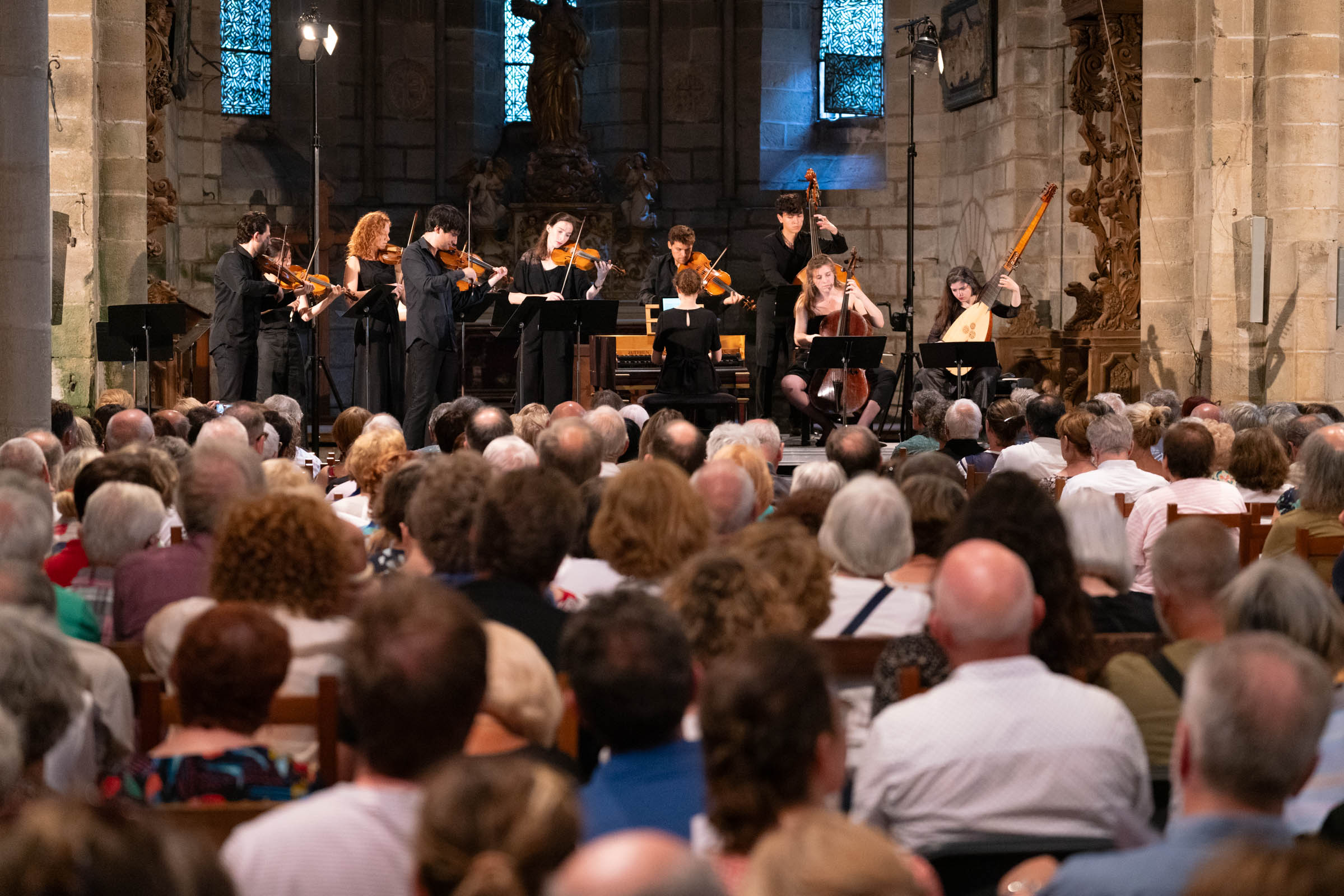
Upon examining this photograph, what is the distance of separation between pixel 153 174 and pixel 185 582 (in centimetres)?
1031

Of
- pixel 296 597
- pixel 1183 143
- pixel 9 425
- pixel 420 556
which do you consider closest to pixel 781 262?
pixel 1183 143

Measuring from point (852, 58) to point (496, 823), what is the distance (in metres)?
16.0

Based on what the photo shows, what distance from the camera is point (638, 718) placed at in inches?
98.2

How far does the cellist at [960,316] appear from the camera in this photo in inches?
464

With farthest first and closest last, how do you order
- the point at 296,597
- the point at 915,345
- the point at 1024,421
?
the point at 915,345, the point at 1024,421, the point at 296,597

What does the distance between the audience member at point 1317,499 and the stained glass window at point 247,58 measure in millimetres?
12979

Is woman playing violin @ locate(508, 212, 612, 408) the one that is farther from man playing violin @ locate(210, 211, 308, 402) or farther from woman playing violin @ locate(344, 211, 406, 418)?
man playing violin @ locate(210, 211, 308, 402)

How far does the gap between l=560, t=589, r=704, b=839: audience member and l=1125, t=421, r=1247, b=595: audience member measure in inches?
122

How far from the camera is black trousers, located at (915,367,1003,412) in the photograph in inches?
460

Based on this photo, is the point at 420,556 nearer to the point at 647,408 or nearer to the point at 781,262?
the point at 647,408

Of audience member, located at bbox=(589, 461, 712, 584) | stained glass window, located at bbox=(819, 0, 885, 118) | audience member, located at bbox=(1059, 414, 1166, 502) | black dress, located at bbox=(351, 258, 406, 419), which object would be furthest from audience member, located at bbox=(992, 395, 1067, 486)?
stained glass window, located at bbox=(819, 0, 885, 118)

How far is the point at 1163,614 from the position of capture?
3.41 meters

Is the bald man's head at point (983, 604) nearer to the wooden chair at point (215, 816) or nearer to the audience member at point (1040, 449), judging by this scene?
the wooden chair at point (215, 816)

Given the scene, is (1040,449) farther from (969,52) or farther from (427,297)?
(969,52)
